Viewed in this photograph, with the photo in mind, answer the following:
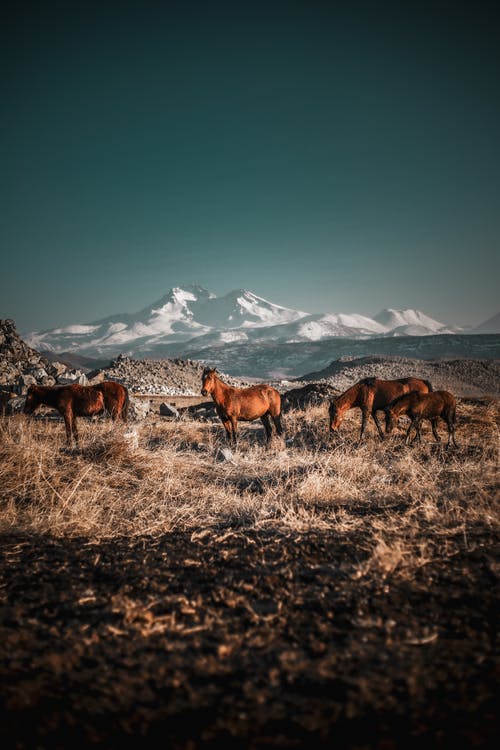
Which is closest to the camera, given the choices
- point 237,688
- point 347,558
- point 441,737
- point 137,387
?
point 441,737

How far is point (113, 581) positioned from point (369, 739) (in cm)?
157

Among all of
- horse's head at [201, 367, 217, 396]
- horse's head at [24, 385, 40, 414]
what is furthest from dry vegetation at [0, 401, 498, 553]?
horse's head at [24, 385, 40, 414]

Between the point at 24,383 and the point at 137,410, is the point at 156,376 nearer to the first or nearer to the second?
the point at 24,383

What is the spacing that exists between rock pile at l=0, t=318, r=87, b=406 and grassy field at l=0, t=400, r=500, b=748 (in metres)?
18.5

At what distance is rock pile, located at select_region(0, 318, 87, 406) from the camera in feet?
67.4

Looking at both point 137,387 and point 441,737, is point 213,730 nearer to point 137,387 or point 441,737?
point 441,737

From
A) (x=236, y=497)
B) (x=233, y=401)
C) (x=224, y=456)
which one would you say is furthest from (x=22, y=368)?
(x=236, y=497)

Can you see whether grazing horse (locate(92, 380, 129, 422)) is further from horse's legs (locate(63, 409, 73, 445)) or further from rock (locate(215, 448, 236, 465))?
rock (locate(215, 448, 236, 465))

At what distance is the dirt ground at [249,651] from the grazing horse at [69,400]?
6662 millimetres

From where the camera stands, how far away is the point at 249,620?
63.1 inches

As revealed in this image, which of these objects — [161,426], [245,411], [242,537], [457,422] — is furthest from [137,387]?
[242,537]

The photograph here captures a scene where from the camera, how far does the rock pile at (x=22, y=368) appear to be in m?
20.5

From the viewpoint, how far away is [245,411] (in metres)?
8.32

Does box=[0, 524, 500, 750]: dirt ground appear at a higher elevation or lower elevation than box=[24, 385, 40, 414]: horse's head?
lower
